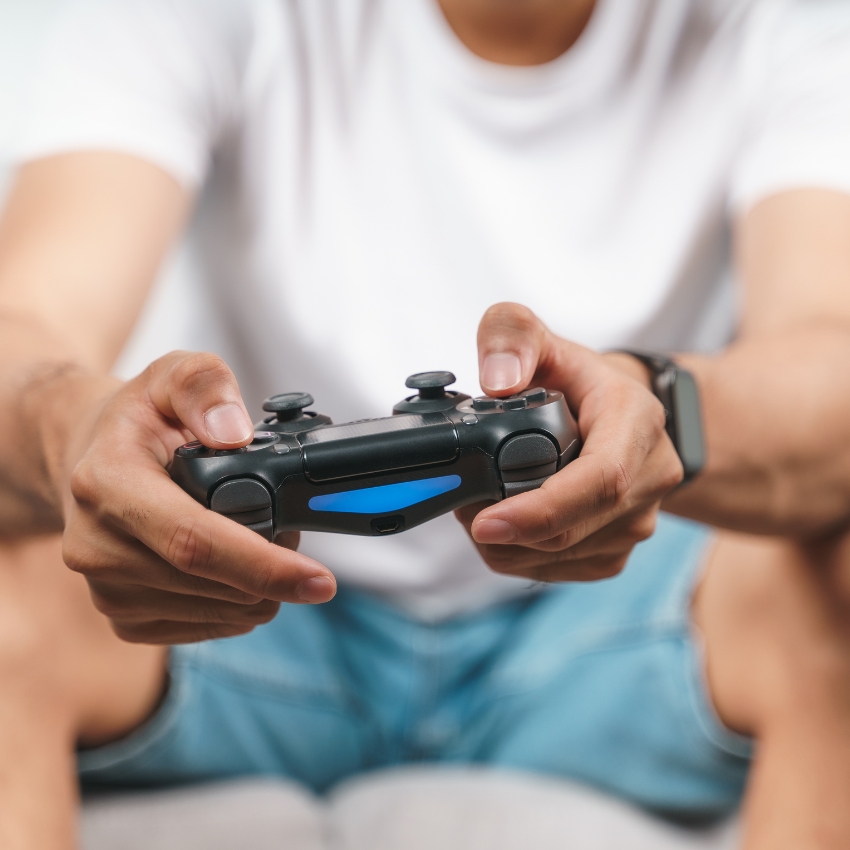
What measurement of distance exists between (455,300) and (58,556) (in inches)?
13.5

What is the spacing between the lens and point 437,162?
2.26 feet

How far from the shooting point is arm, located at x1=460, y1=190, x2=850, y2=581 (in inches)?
13.0

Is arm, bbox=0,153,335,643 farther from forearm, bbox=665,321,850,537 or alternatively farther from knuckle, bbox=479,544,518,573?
forearm, bbox=665,321,850,537

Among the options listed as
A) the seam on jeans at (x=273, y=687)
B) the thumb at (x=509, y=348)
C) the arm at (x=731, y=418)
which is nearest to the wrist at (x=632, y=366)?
the arm at (x=731, y=418)

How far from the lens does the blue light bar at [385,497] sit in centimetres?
33

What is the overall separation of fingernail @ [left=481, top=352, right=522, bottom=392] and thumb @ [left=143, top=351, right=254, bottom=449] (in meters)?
0.10

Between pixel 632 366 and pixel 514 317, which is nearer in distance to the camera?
pixel 514 317

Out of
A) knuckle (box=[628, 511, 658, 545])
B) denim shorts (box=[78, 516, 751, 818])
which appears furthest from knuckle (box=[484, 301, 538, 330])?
denim shorts (box=[78, 516, 751, 818])

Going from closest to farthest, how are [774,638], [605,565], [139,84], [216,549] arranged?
[216,549] → [605,565] → [774,638] → [139,84]

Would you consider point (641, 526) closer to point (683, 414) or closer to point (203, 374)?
point (683, 414)

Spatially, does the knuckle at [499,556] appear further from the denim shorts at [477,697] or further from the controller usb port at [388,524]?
the denim shorts at [477,697]

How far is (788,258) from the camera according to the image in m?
0.60

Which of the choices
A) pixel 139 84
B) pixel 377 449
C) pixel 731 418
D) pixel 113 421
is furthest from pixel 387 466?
pixel 139 84

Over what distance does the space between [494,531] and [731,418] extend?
0.23m
